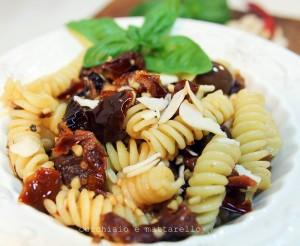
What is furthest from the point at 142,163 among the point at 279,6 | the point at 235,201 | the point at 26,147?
the point at 279,6

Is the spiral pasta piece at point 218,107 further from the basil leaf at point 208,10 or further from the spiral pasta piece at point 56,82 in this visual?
the basil leaf at point 208,10

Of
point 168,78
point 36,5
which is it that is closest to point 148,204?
point 168,78

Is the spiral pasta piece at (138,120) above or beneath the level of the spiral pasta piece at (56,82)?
above

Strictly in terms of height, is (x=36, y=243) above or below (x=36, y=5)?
above

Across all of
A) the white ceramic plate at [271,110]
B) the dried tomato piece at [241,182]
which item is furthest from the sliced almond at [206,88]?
the dried tomato piece at [241,182]

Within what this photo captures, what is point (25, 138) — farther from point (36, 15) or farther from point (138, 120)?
point (36, 15)

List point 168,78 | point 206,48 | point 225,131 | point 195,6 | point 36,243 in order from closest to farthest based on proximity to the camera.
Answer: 1. point 36,243
2. point 225,131
3. point 168,78
4. point 206,48
5. point 195,6

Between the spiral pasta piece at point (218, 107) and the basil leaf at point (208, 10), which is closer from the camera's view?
the spiral pasta piece at point (218, 107)

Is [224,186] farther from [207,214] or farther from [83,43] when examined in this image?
[83,43]
